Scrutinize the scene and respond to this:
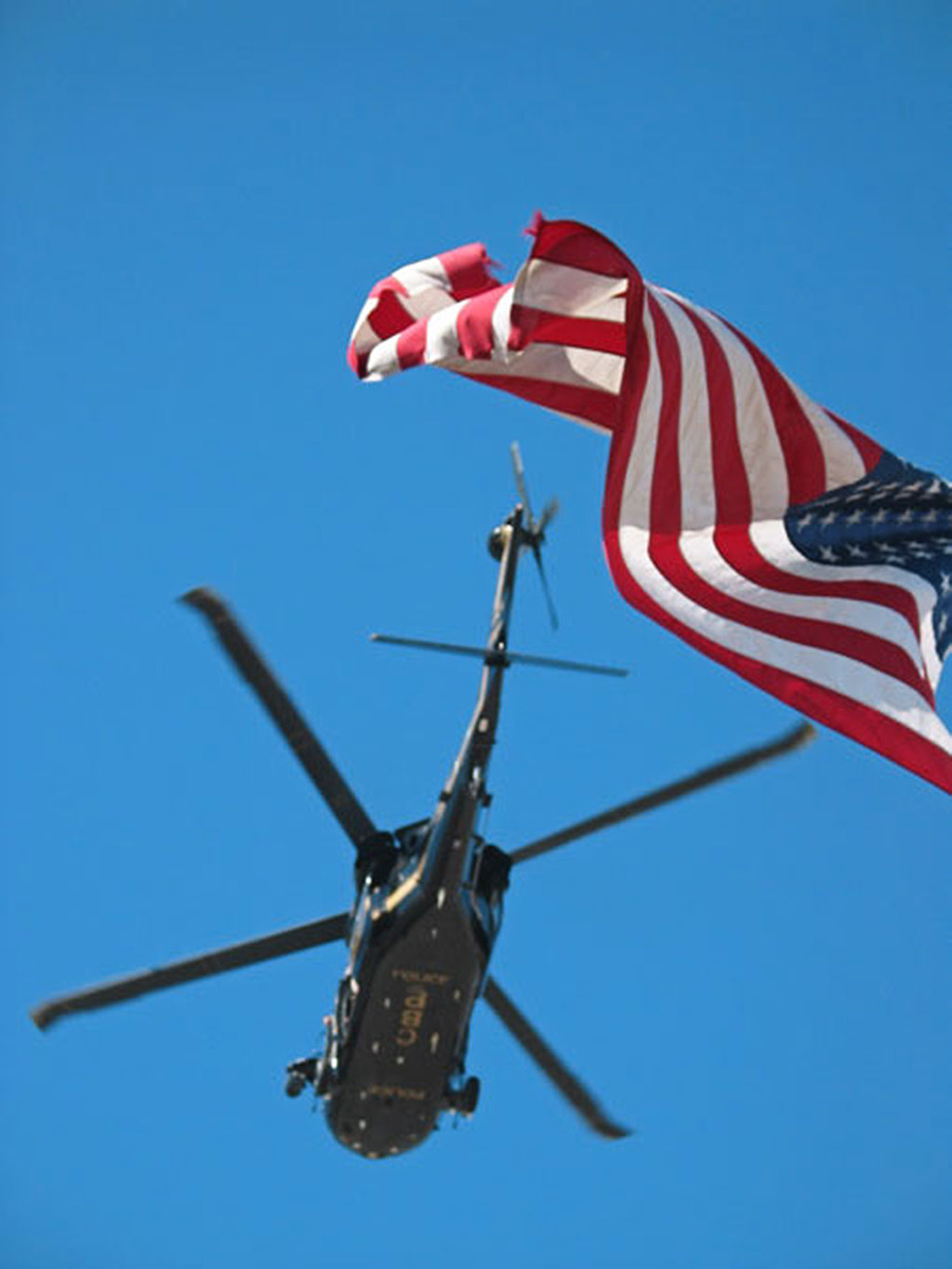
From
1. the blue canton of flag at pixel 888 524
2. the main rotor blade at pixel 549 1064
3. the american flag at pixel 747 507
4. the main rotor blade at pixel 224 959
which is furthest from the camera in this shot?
the main rotor blade at pixel 549 1064

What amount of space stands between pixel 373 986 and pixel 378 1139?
238 cm

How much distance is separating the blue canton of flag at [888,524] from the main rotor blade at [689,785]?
2564 millimetres

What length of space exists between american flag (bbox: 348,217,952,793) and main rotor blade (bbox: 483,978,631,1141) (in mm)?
6449

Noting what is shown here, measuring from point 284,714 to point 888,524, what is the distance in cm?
699

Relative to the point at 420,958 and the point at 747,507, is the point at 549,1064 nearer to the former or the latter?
the point at 420,958

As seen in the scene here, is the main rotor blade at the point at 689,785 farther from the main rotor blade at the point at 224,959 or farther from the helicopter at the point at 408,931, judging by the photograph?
the main rotor blade at the point at 224,959

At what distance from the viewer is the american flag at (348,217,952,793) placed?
56.3ft

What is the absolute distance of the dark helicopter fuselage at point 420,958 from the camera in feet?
60.3

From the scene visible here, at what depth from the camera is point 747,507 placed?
18.1 meters

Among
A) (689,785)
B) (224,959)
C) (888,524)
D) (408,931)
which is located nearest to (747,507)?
(888,524)

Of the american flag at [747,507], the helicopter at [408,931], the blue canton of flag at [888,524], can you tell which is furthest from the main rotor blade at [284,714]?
the blue canton of flag at [888,524]

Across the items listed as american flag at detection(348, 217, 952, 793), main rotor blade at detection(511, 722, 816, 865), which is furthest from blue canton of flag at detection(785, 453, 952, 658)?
main rotor blade at detection(511, 722, 816, 865)

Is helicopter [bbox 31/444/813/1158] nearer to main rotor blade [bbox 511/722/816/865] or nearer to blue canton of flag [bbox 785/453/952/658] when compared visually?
main rotor blade [bbox 511/722/816/865]

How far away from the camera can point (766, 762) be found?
20.4 meters
